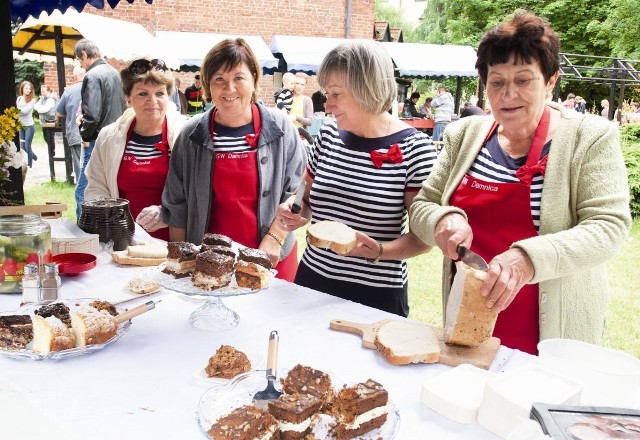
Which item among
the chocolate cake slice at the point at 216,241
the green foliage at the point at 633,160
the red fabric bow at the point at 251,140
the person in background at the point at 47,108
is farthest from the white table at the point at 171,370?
the person in background at the point at 47,108

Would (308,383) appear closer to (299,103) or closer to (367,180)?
(367,180)

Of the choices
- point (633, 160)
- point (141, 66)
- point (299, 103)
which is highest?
point (141, 66)

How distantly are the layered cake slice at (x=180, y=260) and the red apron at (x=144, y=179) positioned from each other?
4.28ft

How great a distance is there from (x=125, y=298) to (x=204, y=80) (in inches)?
52.4

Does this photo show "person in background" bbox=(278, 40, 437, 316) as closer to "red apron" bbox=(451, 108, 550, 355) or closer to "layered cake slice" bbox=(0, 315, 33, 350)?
"red apron" bbox=(451, 108, 550, 355)

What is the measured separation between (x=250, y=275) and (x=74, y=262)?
97cm

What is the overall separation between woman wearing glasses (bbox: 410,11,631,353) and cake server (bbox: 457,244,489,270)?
0.27ft

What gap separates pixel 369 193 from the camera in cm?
239

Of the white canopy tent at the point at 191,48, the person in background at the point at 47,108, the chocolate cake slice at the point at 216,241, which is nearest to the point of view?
the chocolate cake slice at the point at 216,241

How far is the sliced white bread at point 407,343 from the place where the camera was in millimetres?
1649

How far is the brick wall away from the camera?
14.7m

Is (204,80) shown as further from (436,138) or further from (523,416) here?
(436,138)

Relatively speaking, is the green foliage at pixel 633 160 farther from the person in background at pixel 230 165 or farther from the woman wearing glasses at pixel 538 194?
the woman wearing glasses at pixel 538 194

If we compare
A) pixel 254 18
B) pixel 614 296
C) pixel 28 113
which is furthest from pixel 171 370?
pixel 254 18
